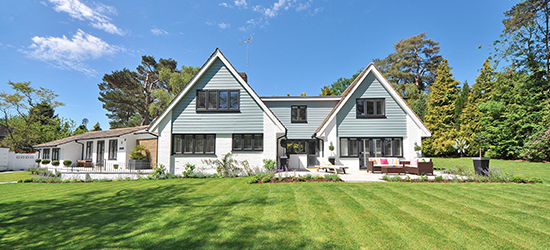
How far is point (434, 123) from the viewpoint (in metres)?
24.1

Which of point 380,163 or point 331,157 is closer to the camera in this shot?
point 380,163

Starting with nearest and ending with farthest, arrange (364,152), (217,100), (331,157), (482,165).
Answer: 1. (482,165)
2. (217,100)
3. (331,157)
4. (364,152)

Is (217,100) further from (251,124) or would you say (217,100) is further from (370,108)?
(370,108)

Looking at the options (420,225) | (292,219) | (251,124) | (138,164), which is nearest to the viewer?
(420,225)

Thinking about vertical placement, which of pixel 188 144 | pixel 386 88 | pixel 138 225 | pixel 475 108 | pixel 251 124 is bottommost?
pixel 138 225

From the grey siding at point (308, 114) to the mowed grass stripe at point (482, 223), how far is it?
11.4m

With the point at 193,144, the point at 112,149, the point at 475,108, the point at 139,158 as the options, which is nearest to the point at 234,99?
the point at 193,144

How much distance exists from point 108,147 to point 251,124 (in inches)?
571

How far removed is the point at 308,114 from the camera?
18562mm

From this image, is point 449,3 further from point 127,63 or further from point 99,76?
point 99,76

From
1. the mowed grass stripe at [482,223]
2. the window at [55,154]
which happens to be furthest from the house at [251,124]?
the window at [55,154]

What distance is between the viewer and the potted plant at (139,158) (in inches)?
638

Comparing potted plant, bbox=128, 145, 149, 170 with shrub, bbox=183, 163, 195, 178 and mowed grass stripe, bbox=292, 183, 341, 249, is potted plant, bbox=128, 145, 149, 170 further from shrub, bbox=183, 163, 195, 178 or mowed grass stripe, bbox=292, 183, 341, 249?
mowed grass stripe, bbox=292, 183, 341, 249

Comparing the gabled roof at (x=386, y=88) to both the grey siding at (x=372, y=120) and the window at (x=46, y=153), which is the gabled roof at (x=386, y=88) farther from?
the window at (x=46, y=153)
